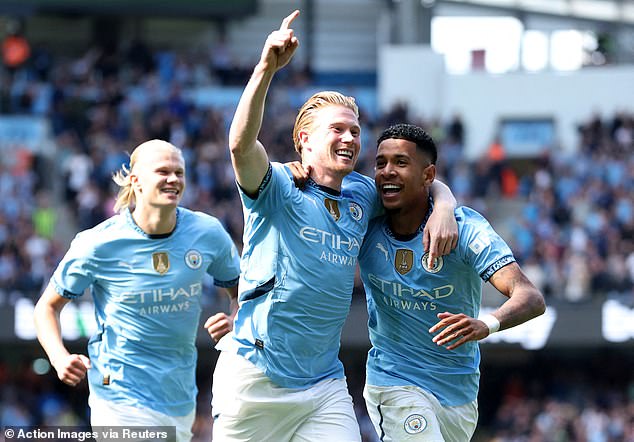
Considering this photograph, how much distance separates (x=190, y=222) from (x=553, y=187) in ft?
49.1

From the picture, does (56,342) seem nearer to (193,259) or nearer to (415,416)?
(193,259)

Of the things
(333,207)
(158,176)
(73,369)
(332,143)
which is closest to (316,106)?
(332,143)

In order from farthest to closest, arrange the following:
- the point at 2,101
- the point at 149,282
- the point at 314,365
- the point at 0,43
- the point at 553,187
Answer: the point at 0,43
the point at 2,101
the point at 553,187
the point at 149,282
the point at 314,365

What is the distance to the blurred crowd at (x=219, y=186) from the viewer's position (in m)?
18.4

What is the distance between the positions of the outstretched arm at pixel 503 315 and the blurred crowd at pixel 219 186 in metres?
11.6

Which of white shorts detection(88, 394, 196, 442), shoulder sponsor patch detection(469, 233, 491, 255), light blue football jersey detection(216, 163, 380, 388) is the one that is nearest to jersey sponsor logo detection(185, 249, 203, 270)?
white shorts detection(88, 394, 196, 442)

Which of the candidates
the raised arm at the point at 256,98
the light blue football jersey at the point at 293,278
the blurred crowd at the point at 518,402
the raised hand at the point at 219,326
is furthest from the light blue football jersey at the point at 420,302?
the blurred crowd at the point at 518,402

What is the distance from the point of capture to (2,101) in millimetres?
24828

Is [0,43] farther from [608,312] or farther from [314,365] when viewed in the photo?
[314,365]

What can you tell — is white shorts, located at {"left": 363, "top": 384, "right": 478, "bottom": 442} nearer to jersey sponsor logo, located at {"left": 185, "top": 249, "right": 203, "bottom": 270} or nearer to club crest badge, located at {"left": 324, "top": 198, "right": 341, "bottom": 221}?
club crest badge, located at {"left": 324, "top": 198, "right": 341, "bottom": 221}

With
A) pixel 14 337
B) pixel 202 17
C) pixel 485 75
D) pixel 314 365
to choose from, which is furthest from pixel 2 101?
pixel 314 365

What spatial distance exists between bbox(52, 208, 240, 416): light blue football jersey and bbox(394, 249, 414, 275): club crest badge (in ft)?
4.75

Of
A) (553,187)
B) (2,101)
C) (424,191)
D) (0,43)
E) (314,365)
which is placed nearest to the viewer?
(314,365)

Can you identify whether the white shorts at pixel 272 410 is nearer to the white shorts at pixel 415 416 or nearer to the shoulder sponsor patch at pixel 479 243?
the white shorts at pixel 415 416
